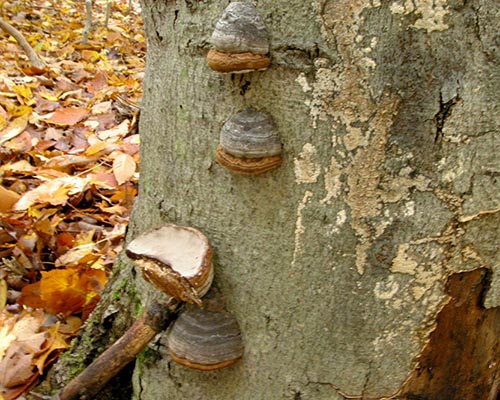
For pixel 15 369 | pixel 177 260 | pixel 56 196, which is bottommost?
pixel 15 369

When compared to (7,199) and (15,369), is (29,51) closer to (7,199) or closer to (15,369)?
(7,199)

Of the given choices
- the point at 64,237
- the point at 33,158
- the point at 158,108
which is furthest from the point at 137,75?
the point at 158,108

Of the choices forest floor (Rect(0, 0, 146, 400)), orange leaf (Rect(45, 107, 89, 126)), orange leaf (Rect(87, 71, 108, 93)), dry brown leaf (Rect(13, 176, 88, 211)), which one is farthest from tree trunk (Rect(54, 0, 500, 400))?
orange leaf (Rect(87, 71, 108, 93))

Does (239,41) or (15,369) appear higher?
(239,41)

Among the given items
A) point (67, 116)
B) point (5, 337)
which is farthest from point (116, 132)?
point (5, 337)

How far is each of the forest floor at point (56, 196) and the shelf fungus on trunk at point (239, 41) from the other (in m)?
1.32

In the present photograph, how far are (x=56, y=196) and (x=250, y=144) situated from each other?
6.22ft

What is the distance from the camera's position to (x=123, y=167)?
3.19m

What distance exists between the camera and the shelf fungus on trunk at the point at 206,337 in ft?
4.37

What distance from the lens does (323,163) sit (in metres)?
1.24

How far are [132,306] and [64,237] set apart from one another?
3.39ft

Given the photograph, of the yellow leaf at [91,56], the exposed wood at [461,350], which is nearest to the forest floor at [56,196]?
the yellow leaf at [91,56]

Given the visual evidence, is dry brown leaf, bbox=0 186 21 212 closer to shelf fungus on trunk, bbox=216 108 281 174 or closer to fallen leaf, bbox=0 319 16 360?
fallen leaf, bbox=0 319 16 360

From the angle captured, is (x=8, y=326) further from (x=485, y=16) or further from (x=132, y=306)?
(x=485, y=16)
